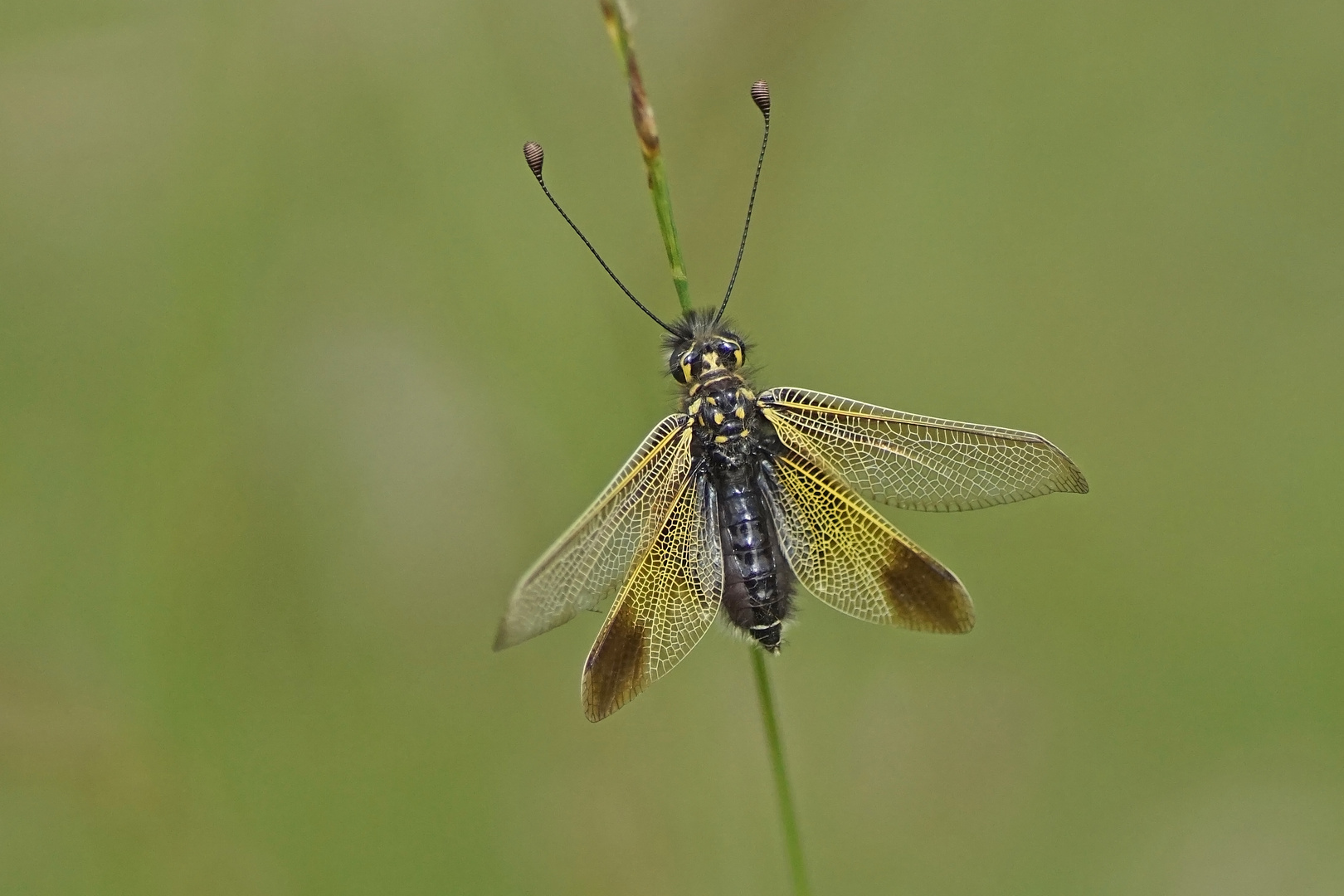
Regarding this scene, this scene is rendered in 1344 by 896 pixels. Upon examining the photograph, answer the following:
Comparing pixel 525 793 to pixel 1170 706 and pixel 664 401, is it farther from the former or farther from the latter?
pixel 1170 706

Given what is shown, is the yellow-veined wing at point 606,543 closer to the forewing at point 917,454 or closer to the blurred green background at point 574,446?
Result: the forewing at point 917,454

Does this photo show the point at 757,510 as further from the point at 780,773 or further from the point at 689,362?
the point at 780,773

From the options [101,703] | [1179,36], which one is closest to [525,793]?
[101,703]

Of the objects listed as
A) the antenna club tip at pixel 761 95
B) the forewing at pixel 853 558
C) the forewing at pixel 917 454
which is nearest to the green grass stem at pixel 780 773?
the forewing at pixel 853 558

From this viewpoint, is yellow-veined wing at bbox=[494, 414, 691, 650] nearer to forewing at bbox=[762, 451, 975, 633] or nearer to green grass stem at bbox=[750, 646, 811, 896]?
forewing at bbox=[762, 451, 975, 633]

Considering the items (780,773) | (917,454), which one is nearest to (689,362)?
(917,454)

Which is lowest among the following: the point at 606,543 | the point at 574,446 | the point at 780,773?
the point at 780,773
